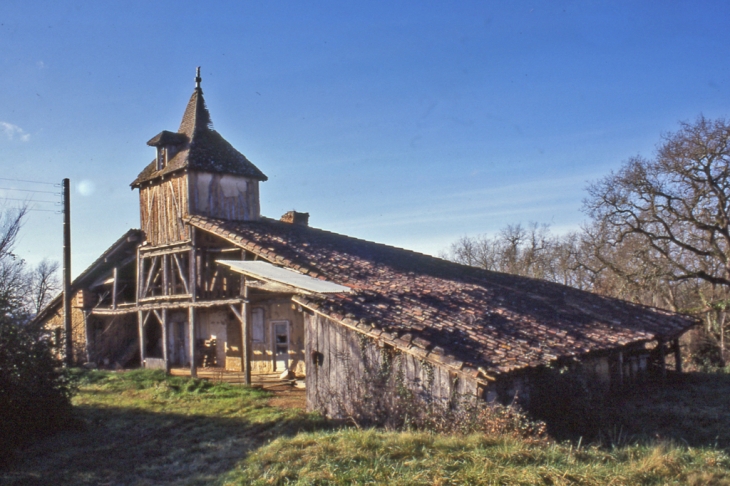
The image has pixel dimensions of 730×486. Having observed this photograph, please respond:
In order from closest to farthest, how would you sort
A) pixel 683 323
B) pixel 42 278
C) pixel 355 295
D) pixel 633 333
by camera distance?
pixel 355 295
pixel 633 333
pixel 683 323
pixel 42 278

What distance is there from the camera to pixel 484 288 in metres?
16.8

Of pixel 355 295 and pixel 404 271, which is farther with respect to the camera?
pixel 404 271

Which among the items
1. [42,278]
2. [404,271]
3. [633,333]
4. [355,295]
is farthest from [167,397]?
[42,278]

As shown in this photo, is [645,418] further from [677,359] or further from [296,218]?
[296,218]

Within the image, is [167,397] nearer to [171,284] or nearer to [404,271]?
[171,284]

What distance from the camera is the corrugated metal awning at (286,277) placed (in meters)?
12.3

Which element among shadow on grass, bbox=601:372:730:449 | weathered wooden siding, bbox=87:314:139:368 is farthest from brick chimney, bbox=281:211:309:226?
shadow on grass, bbox=601:372:730:449

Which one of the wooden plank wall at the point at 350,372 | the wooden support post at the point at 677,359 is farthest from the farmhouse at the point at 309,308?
the wooden support post at the point at 677,359

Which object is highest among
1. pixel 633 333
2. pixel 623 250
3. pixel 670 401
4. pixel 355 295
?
pixel 623 250

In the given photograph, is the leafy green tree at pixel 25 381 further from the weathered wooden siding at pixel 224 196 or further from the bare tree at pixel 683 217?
the bare tree at pixel 683 217

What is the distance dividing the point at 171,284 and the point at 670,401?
1505cm

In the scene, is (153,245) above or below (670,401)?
above

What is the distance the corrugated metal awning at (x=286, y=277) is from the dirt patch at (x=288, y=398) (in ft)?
9.12

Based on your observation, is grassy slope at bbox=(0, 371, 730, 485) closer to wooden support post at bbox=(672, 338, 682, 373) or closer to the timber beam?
wooden support post at bbox=(672, 338, 682, 373)
